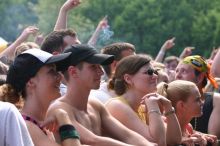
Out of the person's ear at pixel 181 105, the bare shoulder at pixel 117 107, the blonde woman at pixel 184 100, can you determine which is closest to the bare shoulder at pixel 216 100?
the blonde woman at pixel 184 100

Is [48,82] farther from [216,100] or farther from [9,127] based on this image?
[216,100]

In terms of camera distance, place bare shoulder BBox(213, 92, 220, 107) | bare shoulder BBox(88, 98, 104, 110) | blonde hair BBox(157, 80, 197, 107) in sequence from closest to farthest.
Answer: bare shoulder BBox(88, 98, 104, 110)
blonde hair BBox(157, 80, 197, 107)
bare shoulder BBox(213, 92, 220, 107)

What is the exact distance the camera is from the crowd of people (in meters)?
5.87

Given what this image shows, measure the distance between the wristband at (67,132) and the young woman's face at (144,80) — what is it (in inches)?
60.4

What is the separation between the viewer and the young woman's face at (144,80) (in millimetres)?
7305

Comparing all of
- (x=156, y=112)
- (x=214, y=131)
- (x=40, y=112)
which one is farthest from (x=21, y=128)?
(x=214, y=131)

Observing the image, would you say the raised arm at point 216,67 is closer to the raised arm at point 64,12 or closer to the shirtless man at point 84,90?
the raised arm at point 64,12

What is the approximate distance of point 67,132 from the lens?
19.2 feet

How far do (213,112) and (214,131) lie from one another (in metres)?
0.19

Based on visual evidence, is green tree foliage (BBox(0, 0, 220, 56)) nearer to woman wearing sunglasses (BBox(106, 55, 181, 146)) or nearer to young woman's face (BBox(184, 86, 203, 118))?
young woman's face (BBox(184, 86, 203, 118))

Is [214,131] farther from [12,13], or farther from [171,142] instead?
[12,13]

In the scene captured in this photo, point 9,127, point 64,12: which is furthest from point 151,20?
point 9,127

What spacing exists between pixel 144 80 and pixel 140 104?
0.21 m

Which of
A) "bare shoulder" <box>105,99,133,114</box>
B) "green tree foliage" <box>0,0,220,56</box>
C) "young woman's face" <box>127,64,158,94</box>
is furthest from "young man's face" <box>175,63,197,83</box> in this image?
"green tree foliage" <box>0,0,220,56</box>
